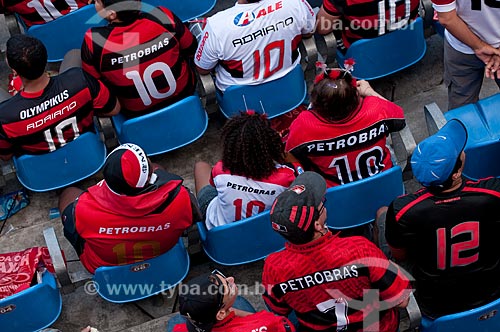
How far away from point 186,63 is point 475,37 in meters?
1.82

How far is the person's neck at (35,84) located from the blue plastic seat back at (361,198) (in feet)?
5.95

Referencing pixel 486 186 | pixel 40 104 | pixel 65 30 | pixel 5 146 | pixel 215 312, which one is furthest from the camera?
pixel 65 30

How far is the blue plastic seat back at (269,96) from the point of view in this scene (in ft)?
17.9

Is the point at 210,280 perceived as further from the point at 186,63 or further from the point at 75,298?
the point at 186,63

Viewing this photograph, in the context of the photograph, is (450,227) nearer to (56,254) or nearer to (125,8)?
(56,254)

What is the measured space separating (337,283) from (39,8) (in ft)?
10.6

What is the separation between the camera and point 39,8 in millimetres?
6043

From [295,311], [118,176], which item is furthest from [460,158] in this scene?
[118,176]

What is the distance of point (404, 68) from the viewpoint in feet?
19.5

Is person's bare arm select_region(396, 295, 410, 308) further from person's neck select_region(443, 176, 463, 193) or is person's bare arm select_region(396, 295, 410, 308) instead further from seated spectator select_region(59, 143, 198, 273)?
seated spectator select_region(59, 143, 198, 273)

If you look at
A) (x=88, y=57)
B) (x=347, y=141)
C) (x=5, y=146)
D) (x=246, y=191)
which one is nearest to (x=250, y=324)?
A: (x=246, y=191)

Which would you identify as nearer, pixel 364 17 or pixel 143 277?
pixel 143 277

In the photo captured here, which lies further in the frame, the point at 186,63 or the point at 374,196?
the point at 186,63

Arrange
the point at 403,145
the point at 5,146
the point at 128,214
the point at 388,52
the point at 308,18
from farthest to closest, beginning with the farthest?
the point at 388,52 → the point at 308,18 → the point at 5,146 → the point at 403,145 → the point at 128,214
